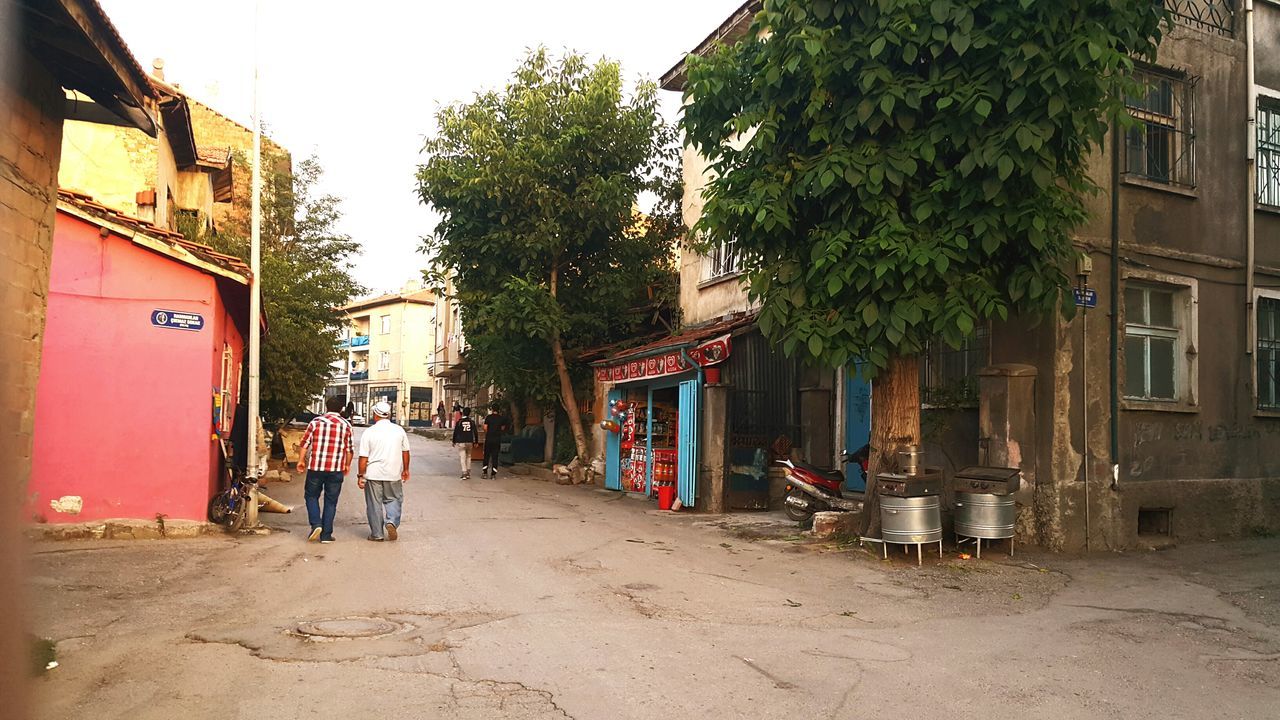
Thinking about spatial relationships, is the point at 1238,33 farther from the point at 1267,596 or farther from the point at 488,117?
the point at 488,117

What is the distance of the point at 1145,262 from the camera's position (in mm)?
12141

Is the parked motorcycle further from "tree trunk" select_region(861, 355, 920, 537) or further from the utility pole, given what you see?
the utility pole

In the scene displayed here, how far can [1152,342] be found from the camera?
12.4 metres

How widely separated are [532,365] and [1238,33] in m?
15.9

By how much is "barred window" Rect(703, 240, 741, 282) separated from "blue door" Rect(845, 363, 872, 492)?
4295 millimetres

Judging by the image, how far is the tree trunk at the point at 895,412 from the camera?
10.9 meters

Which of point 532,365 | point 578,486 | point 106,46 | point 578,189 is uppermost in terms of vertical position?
point 578,189

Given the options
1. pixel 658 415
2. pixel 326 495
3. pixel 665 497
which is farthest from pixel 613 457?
pixel 326 495

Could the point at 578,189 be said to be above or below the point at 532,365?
above

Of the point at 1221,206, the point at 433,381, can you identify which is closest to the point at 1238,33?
the point at 1221,206

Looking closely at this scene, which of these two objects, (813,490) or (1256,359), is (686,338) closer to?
(813,490)

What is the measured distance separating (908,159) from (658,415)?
961 centimetres

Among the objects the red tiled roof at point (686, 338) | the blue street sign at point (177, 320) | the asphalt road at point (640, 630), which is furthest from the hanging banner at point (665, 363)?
the blue street sign at point (177, 320)

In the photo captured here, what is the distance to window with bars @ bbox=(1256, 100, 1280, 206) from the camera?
13406 mm
